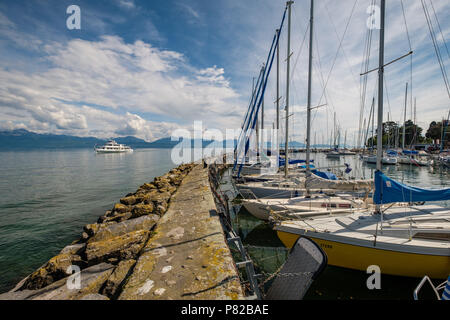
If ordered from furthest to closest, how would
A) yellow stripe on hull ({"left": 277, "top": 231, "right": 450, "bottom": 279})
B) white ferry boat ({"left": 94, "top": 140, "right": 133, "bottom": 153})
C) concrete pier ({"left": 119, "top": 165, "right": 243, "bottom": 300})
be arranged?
white ferry boat ({"left": 94, "top": 140, "right": 133, "bottom": 153}), yellow stripe on hull ({"left": 277, "top": 231, "right": 450, "bottom": 279}), concrete pier ({"left": 119, "top": 165, "right": 243, "bottom": 300})

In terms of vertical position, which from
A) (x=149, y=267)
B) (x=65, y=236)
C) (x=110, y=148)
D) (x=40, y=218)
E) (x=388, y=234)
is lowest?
(x=65, y=236)

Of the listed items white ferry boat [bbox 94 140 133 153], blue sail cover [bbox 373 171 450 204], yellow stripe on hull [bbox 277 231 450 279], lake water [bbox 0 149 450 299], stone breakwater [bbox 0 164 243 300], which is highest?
white ferry boat [bbox 94 140 133 153]

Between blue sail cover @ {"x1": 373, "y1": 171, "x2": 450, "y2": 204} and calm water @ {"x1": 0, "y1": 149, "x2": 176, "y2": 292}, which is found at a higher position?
blue sail cover @ {"x1": 373, "y1": 171, "x2": 450, "y2": 204}

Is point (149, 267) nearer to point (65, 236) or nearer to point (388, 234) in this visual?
point (388, 234)

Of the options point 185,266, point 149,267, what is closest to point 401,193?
point 185,266

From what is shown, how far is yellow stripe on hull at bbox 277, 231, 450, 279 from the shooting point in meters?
5.62

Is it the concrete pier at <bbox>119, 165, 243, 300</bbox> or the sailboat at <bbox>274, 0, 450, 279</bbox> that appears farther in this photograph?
the sailboat at <bbox>274, 0, 450, 279</bbox>

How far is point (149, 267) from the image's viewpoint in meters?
4.12

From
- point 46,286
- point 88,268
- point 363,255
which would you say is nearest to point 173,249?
point 88,268

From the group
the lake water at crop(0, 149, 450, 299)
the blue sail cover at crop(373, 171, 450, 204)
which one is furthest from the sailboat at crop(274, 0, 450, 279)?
the lake water at crop(0, 149, 450, 299)

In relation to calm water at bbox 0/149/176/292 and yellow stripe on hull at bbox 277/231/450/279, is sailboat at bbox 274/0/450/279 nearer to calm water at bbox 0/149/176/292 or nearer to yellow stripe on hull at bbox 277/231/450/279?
yellow stripe on hull at bbox 277/231/450/279

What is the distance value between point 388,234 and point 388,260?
81cm

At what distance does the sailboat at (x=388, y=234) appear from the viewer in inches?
224

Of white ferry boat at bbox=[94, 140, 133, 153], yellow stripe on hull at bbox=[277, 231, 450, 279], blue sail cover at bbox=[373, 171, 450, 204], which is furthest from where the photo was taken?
white ferry boat at bbox=[94, 140, 133, 153]
